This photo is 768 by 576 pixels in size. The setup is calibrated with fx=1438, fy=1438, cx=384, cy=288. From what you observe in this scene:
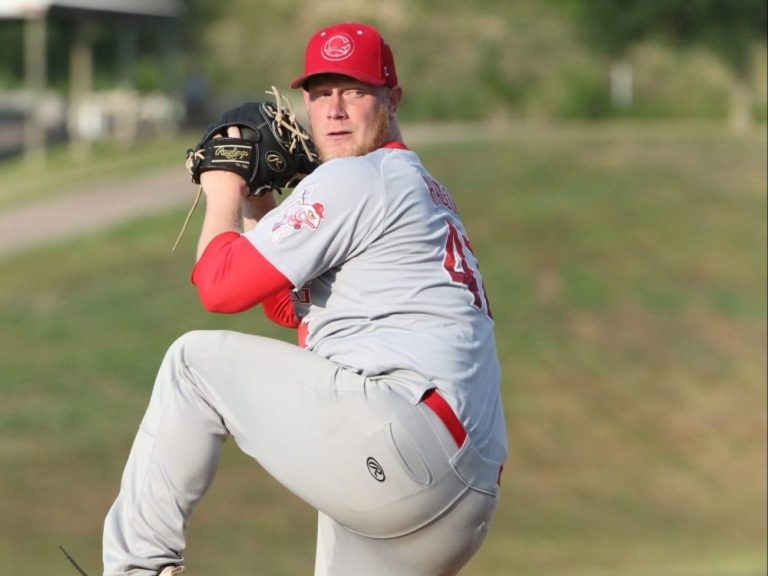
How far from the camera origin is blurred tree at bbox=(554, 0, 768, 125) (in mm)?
30609

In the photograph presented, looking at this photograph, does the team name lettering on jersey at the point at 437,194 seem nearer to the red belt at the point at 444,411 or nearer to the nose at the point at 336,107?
the nose at the point at 336,107

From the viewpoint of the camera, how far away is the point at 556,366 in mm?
15992

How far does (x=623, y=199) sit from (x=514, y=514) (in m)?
8.01

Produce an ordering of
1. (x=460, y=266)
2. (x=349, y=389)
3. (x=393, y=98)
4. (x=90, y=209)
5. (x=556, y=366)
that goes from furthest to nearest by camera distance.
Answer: (x=90, y=209) < (x=556, y=366) < (x=393, y=98) < (x=460, y=266) < (x=349, y=389)

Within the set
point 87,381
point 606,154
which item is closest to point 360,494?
point 87,381

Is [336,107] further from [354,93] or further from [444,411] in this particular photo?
[444,411]

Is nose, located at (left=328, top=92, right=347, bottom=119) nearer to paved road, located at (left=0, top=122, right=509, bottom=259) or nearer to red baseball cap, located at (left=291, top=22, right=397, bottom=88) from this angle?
red baseball cap, located at (left=291, top=22, right=397, bottom=88)

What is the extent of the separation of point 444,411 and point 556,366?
1282cm

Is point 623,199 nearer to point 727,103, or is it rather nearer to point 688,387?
point 688,387

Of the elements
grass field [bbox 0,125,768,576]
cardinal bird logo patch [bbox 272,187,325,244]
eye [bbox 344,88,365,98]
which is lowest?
grass field [bbox 0,125,768,576]

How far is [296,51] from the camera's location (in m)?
39.2

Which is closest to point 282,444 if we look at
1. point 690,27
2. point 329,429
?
point 329,429

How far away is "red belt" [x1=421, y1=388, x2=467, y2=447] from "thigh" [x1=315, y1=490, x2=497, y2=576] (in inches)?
6.7

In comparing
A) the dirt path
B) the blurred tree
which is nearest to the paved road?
the dirt path
